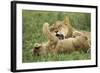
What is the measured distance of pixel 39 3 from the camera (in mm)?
1732

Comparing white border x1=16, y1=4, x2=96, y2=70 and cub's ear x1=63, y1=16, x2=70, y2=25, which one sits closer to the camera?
white border x1=16, y1=4, x2=96, y2=70

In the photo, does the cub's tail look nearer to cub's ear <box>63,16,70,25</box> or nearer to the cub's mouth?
the cub's mouth

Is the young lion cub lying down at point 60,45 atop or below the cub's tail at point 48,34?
below

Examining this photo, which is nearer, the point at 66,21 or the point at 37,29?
the point at 37,29

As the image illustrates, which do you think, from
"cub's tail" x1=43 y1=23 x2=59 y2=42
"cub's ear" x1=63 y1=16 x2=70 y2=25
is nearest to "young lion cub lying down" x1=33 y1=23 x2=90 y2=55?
"cub's tail" x1=43 y1=23 x2=59 y2=42

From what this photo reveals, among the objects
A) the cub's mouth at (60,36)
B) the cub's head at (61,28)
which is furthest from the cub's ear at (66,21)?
the cub's mouth at (60,36)

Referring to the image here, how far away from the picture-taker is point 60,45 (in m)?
1.83

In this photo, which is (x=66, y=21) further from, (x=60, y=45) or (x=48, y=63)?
(x=48, y=63)

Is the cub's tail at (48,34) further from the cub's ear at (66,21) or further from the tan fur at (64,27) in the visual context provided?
the cub's ear at (66,21)

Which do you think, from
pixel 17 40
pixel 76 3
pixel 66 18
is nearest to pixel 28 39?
pixel 17 40

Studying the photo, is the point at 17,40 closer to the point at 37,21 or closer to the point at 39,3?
the point at 37,21

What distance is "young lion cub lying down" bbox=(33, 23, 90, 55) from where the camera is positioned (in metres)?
1.77

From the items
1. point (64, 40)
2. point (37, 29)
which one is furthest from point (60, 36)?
point (37, 29)

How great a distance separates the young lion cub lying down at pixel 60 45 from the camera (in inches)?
69.7
